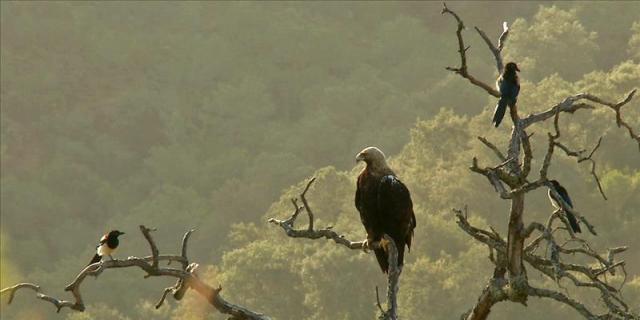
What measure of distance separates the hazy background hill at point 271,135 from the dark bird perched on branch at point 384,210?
35118 mm

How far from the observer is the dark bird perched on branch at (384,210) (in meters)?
11.6

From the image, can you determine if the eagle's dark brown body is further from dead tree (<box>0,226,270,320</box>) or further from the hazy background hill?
the hazy background hill

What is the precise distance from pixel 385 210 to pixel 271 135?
78.8 m

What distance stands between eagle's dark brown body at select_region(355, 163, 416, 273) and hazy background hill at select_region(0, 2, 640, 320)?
3516cm

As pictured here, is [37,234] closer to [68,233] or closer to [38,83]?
[68,233]

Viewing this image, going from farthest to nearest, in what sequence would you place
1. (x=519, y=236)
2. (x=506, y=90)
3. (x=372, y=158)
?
(x=372, y=158), (x=506, y=90), (x=519, y=236)

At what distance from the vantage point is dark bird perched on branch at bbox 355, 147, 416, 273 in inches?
457

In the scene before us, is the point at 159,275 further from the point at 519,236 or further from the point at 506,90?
the point at 506,90

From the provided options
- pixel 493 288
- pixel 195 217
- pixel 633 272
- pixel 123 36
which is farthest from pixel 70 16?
pixel 493 288

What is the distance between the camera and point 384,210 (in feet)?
38.1

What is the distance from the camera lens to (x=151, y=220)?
7812 cm

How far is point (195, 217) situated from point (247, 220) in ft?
11.0

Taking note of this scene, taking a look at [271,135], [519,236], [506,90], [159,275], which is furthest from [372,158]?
[271,135]

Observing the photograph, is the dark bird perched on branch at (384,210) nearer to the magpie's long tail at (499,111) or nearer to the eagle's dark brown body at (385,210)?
the eagle's dark brown body at (385,210)
